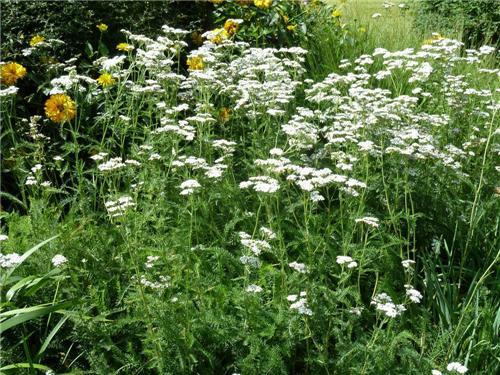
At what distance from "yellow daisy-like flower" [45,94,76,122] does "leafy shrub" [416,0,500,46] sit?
6686mm

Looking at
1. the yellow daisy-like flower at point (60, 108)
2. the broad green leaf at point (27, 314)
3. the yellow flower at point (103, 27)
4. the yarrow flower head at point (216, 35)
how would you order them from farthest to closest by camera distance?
the yellow flower at point (103, 27) → the yarrow flower head at point (216, 35) → the yellow daisy-like flower at point (60, 108) → the broad green leaf at point (27, 314)

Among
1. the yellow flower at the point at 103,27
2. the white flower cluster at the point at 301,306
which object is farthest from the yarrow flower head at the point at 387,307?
the yellow flower at the point at 103,27

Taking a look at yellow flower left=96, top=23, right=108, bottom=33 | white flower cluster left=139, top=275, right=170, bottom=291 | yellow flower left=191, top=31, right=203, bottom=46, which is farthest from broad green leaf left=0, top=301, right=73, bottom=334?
yellow flower left=191, top=31, right=203, bottom=46

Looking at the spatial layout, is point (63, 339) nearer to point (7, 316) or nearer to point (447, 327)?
point (7, 316)

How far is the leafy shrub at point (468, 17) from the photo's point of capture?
9469 mm

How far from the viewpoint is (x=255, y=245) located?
254 centimetres

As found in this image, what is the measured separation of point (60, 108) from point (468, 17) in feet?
24.8

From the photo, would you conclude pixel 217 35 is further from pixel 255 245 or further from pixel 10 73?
pixel 255 245

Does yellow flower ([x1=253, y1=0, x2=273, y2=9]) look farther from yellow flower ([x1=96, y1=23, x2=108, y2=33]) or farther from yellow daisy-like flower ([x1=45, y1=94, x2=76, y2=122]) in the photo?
yellow daisy-like flower ([x1=45, y1=94, x2=76, y2=122])

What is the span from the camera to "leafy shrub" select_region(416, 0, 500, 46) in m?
9.47

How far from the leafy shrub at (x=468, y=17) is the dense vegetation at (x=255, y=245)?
5375 mm

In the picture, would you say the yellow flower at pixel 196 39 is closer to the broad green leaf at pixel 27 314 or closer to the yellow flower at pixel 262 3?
the yellow flower at pixel 262 3

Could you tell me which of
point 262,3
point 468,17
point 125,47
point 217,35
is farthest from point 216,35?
point 468,17

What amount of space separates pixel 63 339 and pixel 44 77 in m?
2.44
